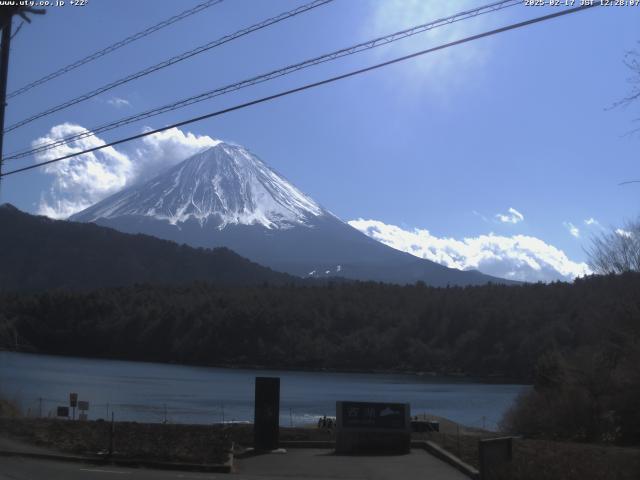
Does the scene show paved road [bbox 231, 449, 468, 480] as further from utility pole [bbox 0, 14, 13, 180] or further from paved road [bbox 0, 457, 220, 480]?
utility pole [bbox 0, 14, 13, 180]

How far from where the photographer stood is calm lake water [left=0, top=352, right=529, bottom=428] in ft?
163

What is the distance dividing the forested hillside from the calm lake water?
434 inches

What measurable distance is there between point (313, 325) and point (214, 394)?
228ft

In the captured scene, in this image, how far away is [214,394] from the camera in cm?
7050

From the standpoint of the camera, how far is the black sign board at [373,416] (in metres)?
18.3

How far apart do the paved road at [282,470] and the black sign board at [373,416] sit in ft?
3.19

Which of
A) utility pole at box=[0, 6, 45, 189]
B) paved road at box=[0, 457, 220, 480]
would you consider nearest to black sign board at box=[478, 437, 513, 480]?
paved road at box=[0, 457, 220, 480]

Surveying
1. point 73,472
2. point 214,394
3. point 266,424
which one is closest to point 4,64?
point 73,472

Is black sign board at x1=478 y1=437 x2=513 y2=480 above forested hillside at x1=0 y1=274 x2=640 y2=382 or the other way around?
the other way around

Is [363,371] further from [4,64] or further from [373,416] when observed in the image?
[4,64]

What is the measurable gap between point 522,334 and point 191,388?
5130cm

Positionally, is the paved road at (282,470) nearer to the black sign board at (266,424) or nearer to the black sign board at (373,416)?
the black sign board at (266,424)

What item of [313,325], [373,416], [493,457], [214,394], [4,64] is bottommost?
[214,394]

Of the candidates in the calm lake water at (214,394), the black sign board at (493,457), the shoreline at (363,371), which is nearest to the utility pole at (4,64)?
the black sign board at (493,457)
